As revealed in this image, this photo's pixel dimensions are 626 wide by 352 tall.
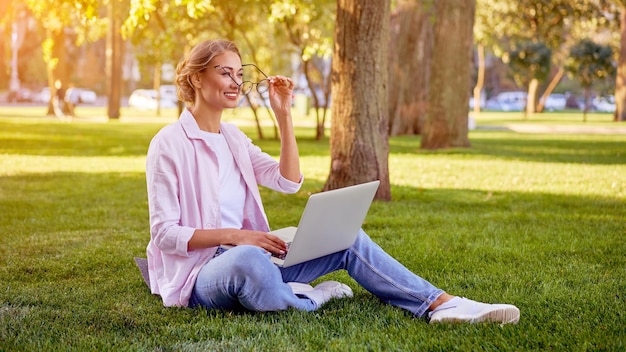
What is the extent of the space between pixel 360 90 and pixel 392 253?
9.71 feet

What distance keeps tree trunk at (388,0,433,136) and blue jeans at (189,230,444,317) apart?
19.8 metres

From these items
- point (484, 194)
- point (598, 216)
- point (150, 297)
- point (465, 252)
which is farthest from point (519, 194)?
point (150, 297)

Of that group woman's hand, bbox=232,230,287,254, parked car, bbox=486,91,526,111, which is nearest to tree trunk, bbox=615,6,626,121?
woman's hand, bbox=232,230,287,254

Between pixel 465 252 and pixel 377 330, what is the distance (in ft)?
8.23

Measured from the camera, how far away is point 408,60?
24.4 metres

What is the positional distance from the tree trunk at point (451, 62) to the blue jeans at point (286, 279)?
531 inches

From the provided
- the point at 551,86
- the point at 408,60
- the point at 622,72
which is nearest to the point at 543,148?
the point at 408,60

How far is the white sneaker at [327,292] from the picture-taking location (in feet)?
15.4

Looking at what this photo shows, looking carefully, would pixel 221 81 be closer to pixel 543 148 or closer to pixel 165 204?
pixel 165 204

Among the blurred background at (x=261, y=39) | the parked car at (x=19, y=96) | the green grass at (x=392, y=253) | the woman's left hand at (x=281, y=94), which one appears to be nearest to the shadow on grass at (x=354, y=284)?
the green grass at (x=392, y=253)

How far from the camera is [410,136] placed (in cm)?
2481

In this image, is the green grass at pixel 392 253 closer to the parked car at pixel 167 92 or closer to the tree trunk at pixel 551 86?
the tree trunk at pixel 551 86

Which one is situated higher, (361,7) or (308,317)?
(361,7)

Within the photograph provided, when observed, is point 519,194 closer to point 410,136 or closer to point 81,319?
point 81,319
